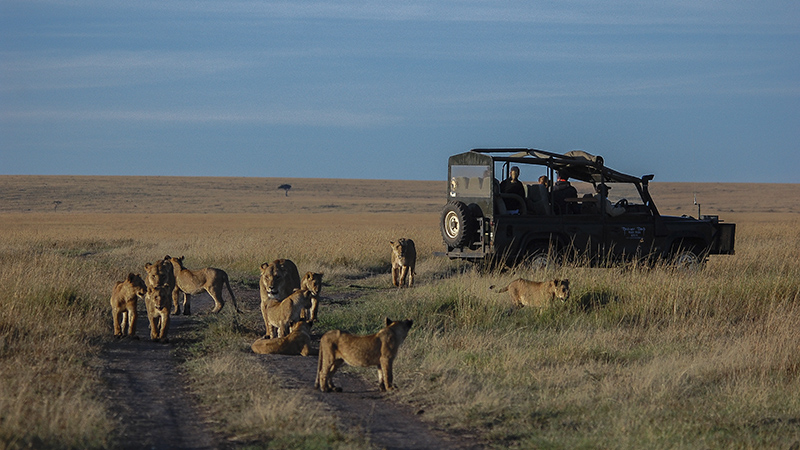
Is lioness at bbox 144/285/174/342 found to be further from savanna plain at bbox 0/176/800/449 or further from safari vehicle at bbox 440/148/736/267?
safari vehicle at bbox 440/148/736/267

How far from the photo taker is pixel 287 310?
9.66 m

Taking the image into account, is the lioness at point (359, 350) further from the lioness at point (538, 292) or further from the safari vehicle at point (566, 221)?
the safari vehicle at point (566, 221)

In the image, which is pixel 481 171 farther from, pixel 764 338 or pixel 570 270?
pixel 764 338

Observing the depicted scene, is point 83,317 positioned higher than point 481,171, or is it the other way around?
point 481,171

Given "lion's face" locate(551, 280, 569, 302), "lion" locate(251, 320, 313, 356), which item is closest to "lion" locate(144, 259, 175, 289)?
"lion" locate(251, 320, 313, 356)

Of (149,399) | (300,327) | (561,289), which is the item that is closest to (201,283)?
(300,327)

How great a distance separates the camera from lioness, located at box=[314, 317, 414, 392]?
7.46 metres

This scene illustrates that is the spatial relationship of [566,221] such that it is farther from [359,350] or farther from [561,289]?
[359,350]

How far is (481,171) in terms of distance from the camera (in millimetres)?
15508

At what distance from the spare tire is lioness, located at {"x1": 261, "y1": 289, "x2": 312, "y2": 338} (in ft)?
18.3

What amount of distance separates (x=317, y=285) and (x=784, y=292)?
21.4 feet

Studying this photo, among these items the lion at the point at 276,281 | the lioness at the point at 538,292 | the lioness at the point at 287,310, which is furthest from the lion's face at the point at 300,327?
the lioness at the point at 538,292

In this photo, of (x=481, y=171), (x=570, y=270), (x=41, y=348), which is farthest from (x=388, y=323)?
(x=481, y=171)

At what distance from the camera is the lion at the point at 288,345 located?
9.33 metres
